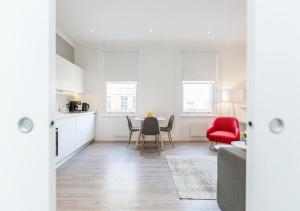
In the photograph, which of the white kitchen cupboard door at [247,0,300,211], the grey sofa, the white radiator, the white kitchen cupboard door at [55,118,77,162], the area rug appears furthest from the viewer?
the white radiator

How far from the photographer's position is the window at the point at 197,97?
6.56 meters

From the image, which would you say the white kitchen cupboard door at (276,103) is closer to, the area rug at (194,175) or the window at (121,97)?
the area rug at (194,175)

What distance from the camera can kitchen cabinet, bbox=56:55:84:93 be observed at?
444 centimetres

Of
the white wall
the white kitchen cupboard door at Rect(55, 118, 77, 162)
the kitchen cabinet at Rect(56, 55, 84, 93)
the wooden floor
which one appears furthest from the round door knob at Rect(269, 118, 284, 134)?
the white wall

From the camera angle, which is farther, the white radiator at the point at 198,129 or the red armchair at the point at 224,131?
the white radiator at the point at 198,129

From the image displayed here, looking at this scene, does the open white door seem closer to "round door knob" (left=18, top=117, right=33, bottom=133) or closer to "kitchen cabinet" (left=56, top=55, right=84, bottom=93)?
"round door knob" (left=18, top=117, right=33, bottom=133)

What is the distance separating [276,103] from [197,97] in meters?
5.83

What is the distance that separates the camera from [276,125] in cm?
84

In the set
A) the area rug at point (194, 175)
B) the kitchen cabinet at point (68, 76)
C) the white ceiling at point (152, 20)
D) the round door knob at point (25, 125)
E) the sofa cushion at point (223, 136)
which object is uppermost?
the white ceiling at point (152, 20)

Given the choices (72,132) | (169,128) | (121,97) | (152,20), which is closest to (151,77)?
(121,97)

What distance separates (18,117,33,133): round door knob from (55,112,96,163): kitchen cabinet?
2.93 meters

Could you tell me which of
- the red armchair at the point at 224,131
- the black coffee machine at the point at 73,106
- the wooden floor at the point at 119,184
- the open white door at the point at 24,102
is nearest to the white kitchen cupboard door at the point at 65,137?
the wooden floor at the point at 119,184

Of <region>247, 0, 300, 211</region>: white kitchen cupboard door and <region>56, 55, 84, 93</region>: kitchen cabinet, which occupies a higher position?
<region>56, 55, 84, 93</region>: kitchen cabinet

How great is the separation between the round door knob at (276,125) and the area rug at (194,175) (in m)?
2.00
